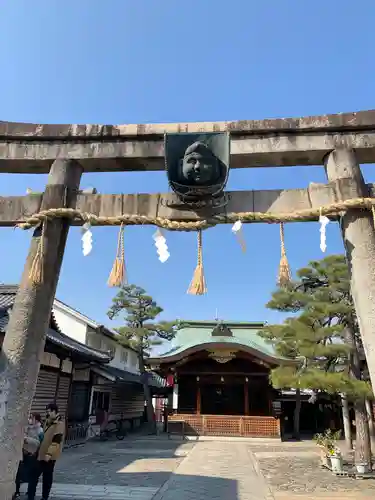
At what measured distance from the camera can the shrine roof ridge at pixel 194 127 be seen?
4.51 meters

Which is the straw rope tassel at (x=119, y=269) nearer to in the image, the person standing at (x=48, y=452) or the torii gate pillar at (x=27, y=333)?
the torii gate pillar at (x=27, y=333)

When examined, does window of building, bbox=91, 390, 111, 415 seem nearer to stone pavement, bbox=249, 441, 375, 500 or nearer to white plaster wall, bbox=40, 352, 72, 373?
white plaster wall, bbox=40, 352, 72, 373

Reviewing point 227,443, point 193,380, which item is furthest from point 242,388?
point 227,443

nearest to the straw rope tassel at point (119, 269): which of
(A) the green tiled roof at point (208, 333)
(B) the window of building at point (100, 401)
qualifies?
(B) the window of building at point (100, 401)

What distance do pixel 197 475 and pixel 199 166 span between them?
964cm

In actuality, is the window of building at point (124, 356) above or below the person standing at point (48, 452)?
above

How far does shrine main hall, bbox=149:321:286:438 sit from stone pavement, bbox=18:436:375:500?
422 cm

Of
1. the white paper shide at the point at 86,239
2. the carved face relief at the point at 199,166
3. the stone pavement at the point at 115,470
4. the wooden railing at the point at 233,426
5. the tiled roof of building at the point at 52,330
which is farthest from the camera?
the wooden railing at the point at 233,426

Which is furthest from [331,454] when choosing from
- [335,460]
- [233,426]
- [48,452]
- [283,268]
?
[233,426]

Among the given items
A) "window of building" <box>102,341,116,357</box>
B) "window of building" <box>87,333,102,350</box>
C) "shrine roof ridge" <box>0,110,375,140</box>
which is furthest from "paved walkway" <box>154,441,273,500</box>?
"window of building" <box>102,341,116,357</box>

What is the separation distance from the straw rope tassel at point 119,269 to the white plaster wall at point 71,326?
79.6 feet

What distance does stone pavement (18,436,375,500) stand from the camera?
8680 mm

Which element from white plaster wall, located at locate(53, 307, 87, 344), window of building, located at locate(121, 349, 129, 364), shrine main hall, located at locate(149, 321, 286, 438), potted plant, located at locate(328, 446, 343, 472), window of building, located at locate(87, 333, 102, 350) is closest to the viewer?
potted plant, located at locate(328, 446, 343, 472)

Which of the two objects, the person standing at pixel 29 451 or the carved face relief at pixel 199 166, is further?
the person standing at pixel 29 451
